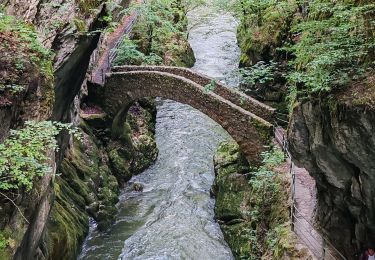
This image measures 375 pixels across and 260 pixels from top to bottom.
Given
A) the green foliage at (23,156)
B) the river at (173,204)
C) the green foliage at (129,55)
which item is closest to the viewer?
the green foliage at (23,156)

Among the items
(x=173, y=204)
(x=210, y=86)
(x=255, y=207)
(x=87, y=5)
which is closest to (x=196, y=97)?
(x=210, y=86)

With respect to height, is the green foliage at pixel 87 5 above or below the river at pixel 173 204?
above

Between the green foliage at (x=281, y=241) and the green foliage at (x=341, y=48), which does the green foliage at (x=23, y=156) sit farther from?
the green foliage at (x=281, y=241)


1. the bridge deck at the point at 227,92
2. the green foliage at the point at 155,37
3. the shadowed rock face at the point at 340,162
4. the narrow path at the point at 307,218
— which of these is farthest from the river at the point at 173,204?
the shadowed rock face at the point at 340,162

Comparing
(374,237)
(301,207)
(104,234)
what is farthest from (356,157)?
(104,234)

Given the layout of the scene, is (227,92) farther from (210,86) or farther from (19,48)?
(19,48)

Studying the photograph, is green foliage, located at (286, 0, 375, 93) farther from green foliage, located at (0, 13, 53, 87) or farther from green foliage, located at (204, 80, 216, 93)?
green foliage, located at (204, 80, 216, 93)

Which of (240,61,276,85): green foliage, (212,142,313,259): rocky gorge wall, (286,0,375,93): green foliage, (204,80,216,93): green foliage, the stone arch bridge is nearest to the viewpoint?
(286,0,375,93): green foliage

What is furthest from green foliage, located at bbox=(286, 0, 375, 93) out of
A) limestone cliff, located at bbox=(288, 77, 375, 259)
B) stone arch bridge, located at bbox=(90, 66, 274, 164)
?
stone arch bridge, located at bbox=(90, 66, 274, 164)
